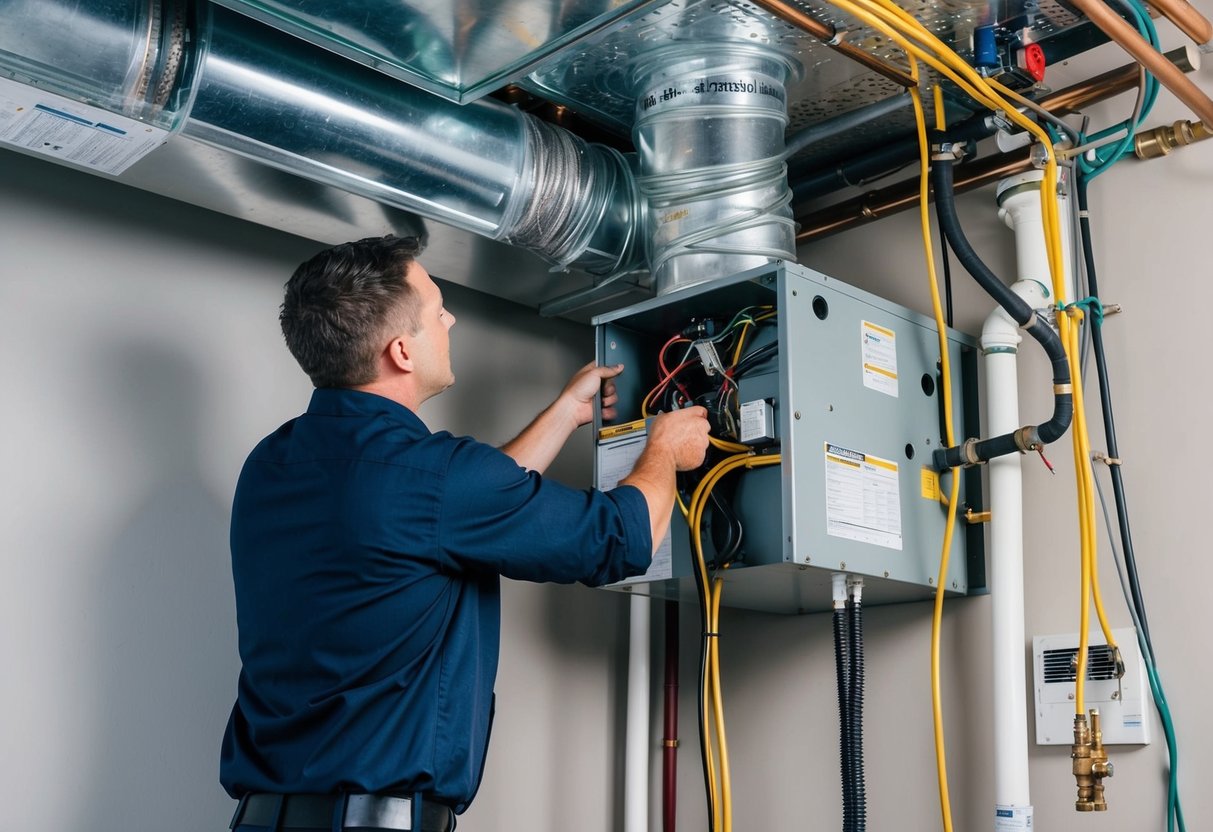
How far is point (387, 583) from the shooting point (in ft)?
4.90

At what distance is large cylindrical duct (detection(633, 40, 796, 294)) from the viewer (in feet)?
6.01

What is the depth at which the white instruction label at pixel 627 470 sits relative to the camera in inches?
72.0

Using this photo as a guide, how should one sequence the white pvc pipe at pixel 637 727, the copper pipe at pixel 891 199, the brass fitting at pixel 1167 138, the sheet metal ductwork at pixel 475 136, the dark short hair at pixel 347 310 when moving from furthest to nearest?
1. the white pvc pipe at pixel 637 727
2. the copper pipe at pixel 891 199
3. the brass fitting at pixel 1167 138
4. the dark short hair at pixel 347 310
5. the sheet metal ductwork at pixel 475 136

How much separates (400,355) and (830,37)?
2.42 feet

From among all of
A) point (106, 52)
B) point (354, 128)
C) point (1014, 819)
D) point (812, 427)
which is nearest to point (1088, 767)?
point (1014, 819)

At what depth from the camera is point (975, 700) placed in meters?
1.90

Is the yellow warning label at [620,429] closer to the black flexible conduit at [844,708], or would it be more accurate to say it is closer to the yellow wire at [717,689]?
the yellow wire at [717,689]

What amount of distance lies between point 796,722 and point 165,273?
1312 mm

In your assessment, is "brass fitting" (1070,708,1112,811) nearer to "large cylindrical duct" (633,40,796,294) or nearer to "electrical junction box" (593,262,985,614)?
"electrical junction box" (593,262,985,614)

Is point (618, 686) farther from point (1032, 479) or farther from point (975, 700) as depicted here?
point (1032, 479)

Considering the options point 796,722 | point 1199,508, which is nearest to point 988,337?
point 1199,508

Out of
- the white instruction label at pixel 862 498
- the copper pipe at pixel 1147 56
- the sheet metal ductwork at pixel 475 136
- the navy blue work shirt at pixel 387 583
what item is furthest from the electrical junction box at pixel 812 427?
the copper pipe at pixel 1147 56

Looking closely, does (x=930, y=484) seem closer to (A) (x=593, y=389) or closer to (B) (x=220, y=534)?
(A) (x=593, y=389)

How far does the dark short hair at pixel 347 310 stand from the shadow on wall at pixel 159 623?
37 centimetres
